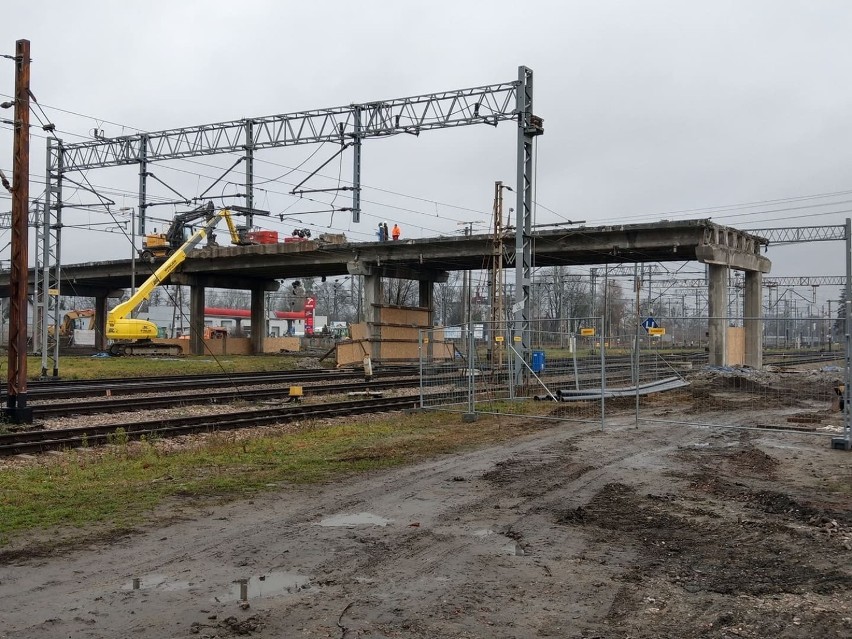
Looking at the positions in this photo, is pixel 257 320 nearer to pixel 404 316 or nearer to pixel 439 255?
pixel 404 316

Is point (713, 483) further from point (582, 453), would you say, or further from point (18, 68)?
point (18, 68)

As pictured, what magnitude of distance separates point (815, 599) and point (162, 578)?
4.91m

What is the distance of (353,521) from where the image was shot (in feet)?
27.3

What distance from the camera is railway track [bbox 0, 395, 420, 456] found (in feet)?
45.3

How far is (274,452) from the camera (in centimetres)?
1313

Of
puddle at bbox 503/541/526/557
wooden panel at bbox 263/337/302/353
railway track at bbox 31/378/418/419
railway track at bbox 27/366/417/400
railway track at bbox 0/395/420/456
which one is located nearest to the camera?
puddle at bbox 503/541/526/557

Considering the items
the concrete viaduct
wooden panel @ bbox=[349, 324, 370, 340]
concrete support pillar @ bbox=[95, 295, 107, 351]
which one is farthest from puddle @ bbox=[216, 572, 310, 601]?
concrete support pillar @ bbox=[95, 295, 107, 351]

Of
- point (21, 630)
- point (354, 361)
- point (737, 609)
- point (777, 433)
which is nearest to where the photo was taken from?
point (21, 630)

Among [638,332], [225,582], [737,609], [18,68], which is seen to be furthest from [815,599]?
[18,68]

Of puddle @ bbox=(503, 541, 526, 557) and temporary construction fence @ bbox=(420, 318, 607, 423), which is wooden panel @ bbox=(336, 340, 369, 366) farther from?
puddle @ bbox=(503, 541, 526, 557)

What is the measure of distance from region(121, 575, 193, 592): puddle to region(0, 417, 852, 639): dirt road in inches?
0.9

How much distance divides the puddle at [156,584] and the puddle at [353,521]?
2.06m

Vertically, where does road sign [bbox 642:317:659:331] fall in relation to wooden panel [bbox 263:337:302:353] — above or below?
above

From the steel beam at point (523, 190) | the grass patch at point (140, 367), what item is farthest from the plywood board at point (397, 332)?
the steel beam at point (523, 190)
